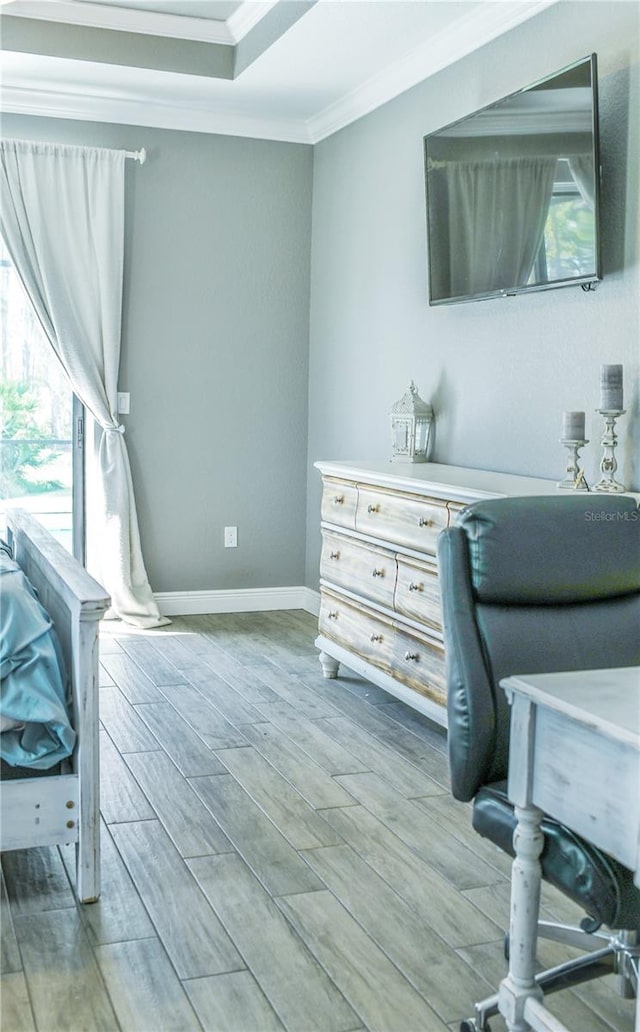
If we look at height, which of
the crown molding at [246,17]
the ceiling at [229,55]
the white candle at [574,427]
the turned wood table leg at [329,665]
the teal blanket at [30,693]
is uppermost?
the crown molding at [246,17]

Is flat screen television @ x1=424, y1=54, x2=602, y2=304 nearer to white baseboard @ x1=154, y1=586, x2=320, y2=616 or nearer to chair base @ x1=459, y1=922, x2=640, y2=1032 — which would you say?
chair base @ x1=459, y1=922, x2=640, y2=1032

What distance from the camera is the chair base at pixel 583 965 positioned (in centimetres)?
194

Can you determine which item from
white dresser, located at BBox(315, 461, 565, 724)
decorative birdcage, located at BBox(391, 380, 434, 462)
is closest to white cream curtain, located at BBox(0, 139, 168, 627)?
white dresser, located at BBox(315, 461, 565, 724)

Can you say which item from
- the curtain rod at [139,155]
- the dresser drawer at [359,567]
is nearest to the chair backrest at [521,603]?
the dresser drawer at [359,567]

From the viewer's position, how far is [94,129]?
516cm

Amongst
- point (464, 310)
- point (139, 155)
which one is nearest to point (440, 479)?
point (464, 310)

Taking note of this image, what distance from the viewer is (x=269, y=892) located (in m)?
2.53

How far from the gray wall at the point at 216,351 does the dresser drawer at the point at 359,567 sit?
134 centimetres

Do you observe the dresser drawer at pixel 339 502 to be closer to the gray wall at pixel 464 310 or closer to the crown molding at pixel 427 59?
the gray wall at pixel 464 310

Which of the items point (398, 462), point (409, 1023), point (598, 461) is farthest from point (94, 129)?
point (409, 1023)

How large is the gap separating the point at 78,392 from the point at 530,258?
2.58 metres

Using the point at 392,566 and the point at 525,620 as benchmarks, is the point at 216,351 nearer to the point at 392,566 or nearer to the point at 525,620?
the point at 392,566

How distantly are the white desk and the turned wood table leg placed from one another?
2539 mm

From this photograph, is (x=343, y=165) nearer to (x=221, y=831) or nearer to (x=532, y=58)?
(x=532, y=58)
